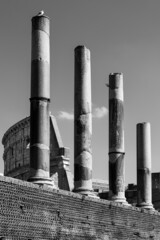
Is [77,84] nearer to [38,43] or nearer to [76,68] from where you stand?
[76,68]

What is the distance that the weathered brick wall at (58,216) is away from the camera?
10.4m

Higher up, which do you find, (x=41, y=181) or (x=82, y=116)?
(x=82, y=116)

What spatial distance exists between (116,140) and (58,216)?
16.9 ft

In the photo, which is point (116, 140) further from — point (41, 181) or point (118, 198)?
point (41, 181)

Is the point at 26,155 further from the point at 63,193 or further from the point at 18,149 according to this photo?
the point at 63,193

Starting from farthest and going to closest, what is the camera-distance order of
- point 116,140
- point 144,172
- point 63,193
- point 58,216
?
point 144,172, point 116,140, point 63,193, point 58,216

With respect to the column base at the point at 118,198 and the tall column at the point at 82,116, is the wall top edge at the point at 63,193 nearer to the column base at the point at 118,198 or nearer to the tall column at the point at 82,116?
the column base at the point at 118,198

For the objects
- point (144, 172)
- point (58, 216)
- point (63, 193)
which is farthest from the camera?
point (144, 172)

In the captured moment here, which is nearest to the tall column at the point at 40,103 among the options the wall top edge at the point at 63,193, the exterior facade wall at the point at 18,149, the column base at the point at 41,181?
the column base at the point at 41,181

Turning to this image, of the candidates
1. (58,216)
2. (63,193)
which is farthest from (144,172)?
(58,216)

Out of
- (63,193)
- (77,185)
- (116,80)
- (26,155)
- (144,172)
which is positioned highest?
(116,80)

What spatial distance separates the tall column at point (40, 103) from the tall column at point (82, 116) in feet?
6.85

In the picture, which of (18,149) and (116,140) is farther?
(18,149)

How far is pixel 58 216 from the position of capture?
40.2ft
